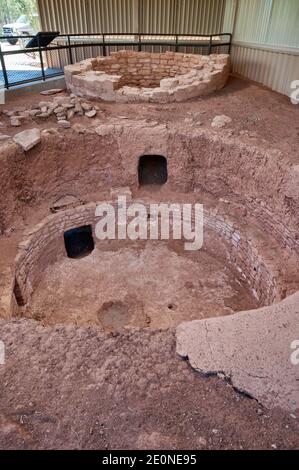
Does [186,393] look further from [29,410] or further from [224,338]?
[29,410]

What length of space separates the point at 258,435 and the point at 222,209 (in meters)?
4.90

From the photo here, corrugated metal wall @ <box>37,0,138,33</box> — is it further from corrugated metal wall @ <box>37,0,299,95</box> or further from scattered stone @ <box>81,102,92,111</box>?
scattered stone @ <box>81,102,92,111</box>

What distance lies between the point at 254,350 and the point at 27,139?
18.8 ft

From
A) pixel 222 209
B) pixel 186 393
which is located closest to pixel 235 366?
pixel 186 393

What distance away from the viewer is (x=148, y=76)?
35.8ft

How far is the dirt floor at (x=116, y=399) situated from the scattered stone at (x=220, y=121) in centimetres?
532

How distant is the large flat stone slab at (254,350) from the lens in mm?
2375

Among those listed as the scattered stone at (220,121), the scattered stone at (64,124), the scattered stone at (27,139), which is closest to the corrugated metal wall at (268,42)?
the scattered stone at (220,121)

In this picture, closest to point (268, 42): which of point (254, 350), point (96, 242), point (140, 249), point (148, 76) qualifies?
point (148, 76)

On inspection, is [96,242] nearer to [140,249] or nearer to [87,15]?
[140,249]

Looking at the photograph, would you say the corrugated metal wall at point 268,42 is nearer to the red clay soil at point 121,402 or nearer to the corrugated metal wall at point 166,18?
A: the corrugated metal wall at point 166,18

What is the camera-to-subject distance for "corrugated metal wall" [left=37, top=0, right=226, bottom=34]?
12281 millimetres

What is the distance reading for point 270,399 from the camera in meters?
2.35

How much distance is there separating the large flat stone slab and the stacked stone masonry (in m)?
6.91
